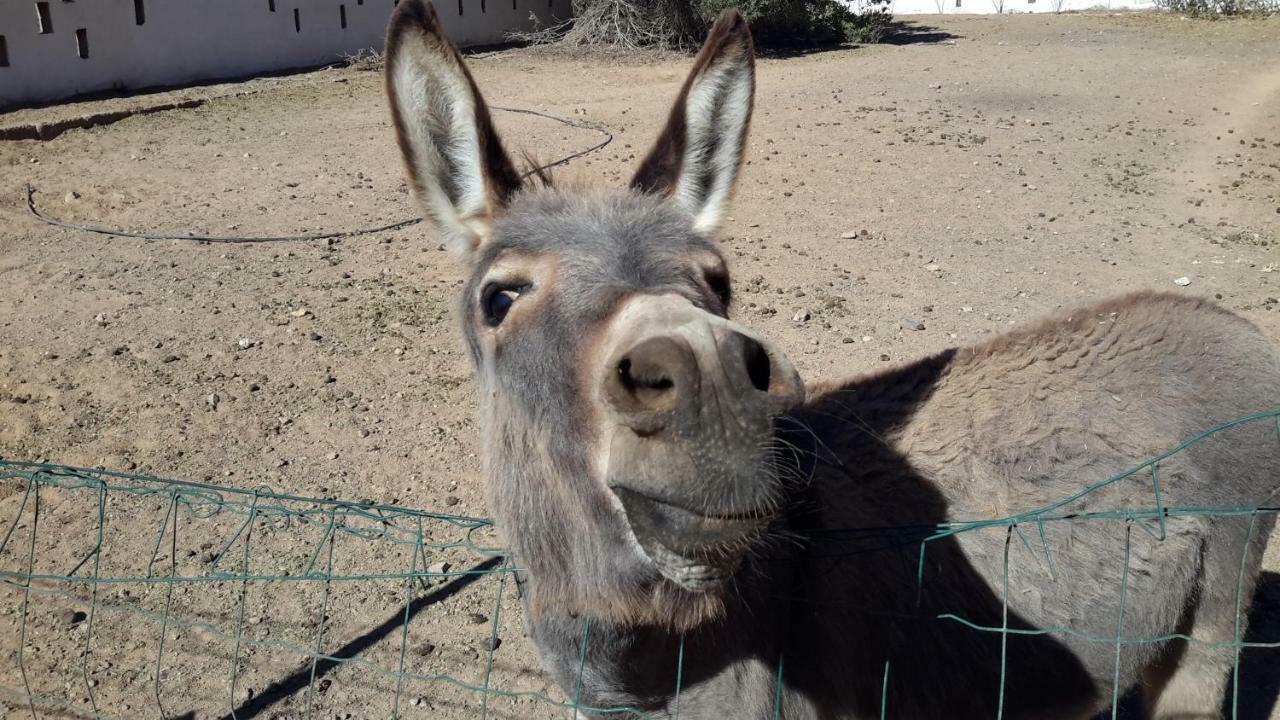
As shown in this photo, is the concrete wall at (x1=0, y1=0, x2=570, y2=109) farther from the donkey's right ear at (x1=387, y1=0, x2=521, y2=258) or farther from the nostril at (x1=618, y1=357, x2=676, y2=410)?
the nostril at (x1=618, y1=357, x2=676, y2=410)

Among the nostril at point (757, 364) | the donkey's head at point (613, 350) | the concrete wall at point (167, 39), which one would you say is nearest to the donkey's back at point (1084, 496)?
the donkey's head at point (613, 350)

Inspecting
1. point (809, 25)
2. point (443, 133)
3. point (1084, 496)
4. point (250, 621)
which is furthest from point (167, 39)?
point (1084, 496)

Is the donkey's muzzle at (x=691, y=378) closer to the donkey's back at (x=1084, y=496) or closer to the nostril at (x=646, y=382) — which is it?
the nostril at (x=646, y=382)

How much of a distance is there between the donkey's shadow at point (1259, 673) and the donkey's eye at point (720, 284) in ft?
10.3

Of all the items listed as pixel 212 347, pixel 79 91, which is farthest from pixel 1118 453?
pixel 79 91

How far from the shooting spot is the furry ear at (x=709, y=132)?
10.0 feet

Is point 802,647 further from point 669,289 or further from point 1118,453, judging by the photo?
point 1118,453

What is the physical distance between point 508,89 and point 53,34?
7989 mm

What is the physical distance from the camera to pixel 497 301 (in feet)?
8.39

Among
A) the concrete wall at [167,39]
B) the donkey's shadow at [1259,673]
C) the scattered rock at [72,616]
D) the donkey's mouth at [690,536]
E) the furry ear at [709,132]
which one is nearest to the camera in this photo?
the donkey's mouth at [690,536]

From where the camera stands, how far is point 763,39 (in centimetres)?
2448

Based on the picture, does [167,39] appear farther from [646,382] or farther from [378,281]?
[646,382]

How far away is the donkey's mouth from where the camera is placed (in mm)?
1965

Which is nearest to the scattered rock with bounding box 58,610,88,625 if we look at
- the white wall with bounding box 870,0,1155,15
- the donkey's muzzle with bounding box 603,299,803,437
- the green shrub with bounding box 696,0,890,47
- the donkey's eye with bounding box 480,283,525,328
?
the donkey's eye with bounding box 480,283,525,328
